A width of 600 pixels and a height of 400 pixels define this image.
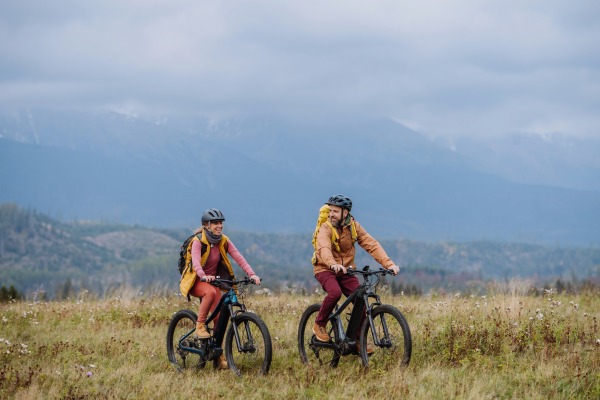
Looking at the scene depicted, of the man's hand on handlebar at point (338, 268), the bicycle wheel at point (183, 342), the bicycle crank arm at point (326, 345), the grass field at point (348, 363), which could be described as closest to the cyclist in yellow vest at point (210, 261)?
the bicycle wheel at point (183, 342)

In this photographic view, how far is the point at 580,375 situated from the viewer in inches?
272

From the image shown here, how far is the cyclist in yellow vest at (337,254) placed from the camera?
7.79 m

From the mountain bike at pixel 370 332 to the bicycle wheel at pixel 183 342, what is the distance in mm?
1856

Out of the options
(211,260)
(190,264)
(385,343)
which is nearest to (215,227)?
(211,260)

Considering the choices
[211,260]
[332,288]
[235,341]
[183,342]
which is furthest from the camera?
[183,342]

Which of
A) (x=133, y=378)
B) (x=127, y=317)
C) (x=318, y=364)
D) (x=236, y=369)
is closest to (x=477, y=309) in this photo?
(x=318, y=364)

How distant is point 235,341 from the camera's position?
8102 millimetres

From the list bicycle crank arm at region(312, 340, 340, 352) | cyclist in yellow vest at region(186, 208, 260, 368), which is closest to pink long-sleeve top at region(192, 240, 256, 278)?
cyclist in yellow vest at region(186, 208, 260, 368)

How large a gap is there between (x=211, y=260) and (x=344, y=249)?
2.13 meters

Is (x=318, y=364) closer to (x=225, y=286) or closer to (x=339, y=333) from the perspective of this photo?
(x=339, y=333)

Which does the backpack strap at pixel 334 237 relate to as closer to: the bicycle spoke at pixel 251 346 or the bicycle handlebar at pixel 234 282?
the bicycle handlebar at pixel 234 282

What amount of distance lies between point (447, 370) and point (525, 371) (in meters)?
1.05

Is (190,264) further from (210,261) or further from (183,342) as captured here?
(183,342)

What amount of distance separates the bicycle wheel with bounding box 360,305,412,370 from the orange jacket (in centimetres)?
78
